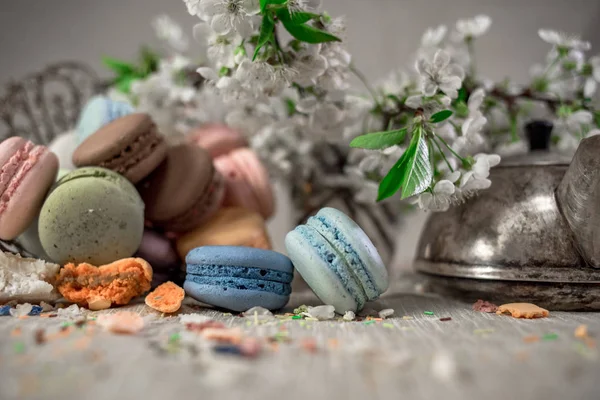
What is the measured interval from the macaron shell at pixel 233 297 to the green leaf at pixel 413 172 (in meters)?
0.25

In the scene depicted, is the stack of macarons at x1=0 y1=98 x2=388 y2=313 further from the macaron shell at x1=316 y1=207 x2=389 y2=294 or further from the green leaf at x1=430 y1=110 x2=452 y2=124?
the green leaf at x1=430 y1=110 x2=452 y2=124

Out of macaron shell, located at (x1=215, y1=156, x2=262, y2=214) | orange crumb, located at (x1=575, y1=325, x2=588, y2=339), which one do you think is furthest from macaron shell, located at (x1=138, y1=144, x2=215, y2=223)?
orange crumb, located at (x1=575, y1=325, x2=588, y2=339)

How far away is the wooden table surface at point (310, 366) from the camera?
45 cm

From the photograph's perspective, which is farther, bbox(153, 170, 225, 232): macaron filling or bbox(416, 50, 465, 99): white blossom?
bbox(153, 170, 225, 232): macaron filling

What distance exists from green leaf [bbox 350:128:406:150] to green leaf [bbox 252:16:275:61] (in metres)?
0.22

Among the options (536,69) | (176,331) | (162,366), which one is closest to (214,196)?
(176,331)

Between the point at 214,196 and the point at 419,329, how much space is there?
0.54 metres

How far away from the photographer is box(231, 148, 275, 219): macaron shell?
3.80 ft

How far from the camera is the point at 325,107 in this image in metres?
0.99

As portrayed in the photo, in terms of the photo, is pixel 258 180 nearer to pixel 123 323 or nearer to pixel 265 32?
pixel 265 32

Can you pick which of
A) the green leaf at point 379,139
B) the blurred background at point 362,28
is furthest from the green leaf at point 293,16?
the blurred background at point 362,28

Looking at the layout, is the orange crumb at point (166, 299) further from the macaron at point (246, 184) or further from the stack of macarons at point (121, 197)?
the macaron at point (246, 184)

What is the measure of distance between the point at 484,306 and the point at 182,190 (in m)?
0.59

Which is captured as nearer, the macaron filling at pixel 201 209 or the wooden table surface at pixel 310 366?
the wooden table surface at pixel 310 366
